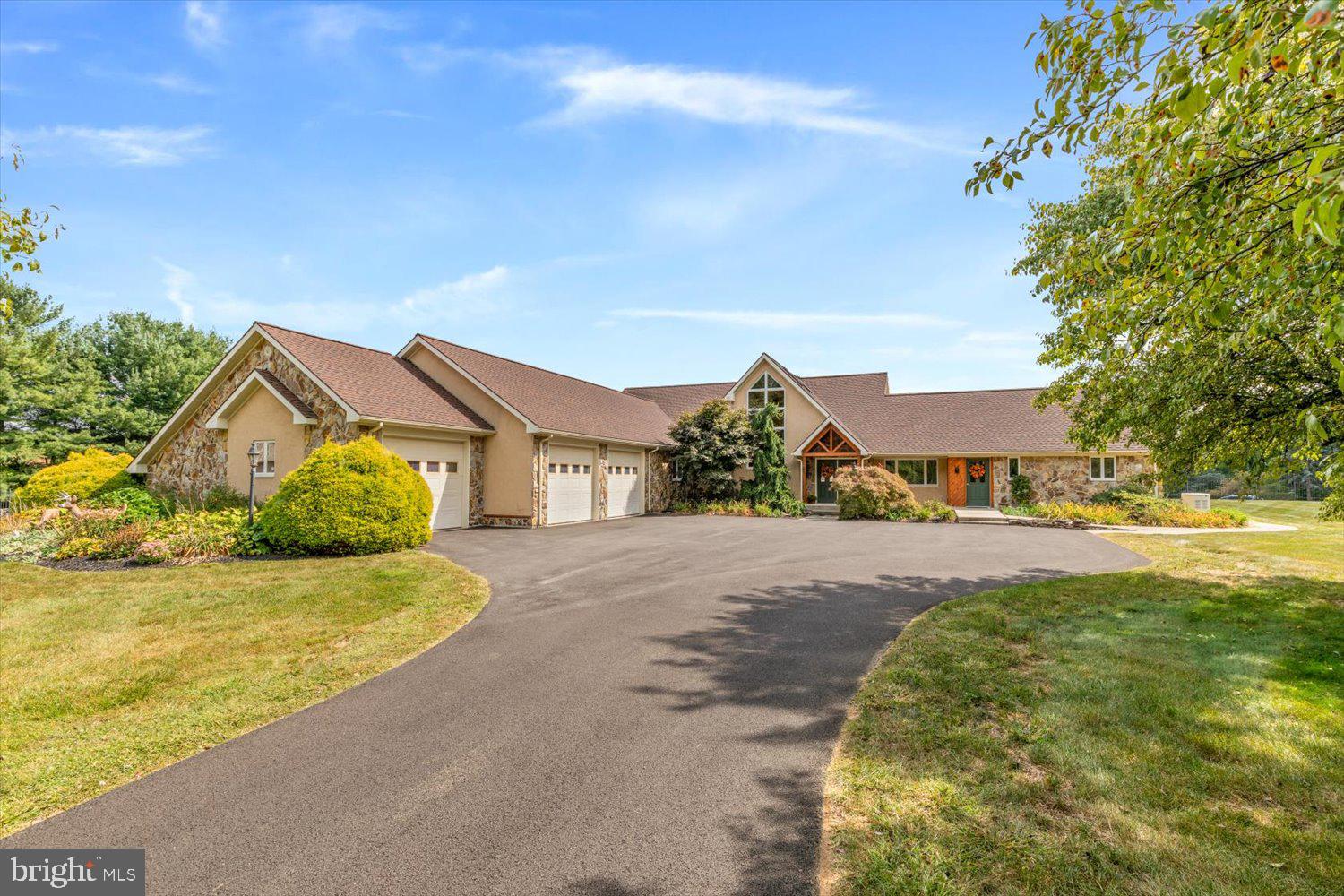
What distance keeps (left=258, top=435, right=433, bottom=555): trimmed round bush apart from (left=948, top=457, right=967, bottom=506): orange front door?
2385 centimetres

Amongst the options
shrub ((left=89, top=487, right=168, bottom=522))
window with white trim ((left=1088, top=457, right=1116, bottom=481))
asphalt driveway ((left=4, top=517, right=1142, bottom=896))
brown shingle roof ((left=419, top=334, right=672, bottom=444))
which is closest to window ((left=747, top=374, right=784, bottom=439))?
brown shingle roof ((left=419, top=334, right=672, bottom=444))

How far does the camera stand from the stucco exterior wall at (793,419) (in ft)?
95.6

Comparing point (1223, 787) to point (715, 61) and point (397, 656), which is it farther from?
point (715, 61)

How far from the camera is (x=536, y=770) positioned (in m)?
4.10

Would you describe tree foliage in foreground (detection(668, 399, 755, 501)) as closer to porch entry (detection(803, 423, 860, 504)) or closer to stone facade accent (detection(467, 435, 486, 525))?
porch entry (detection(803, 423, 860, 504))

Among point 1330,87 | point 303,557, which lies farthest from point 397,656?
point 1330,87

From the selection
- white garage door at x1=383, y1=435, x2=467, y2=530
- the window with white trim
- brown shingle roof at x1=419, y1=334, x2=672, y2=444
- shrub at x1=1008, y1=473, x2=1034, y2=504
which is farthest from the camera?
shrub at x1=1008, y1=473, x2=1034, y2=504

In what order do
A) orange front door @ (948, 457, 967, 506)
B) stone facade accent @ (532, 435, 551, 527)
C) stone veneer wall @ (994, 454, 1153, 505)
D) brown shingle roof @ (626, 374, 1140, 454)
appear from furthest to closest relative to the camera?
orange front door @ (948, 457, 967, 506), brown shingle roof @ (626, 374, 1140, 454), stone veneer wall @ (994, 454, 1153, 505), stone facade accent @ (532, 435, 551, 527)

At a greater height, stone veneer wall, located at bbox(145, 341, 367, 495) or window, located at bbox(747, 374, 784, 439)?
window, located at bbox(747, 374, 784, 439)

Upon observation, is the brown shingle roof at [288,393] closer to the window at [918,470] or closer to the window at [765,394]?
the window at [765,394]

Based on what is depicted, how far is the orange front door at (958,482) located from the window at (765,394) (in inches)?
325

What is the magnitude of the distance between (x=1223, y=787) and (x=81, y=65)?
588 inches

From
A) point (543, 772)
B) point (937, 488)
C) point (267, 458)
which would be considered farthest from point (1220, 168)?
point (937, 488)

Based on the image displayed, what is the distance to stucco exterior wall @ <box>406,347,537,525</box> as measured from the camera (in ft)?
65.4
